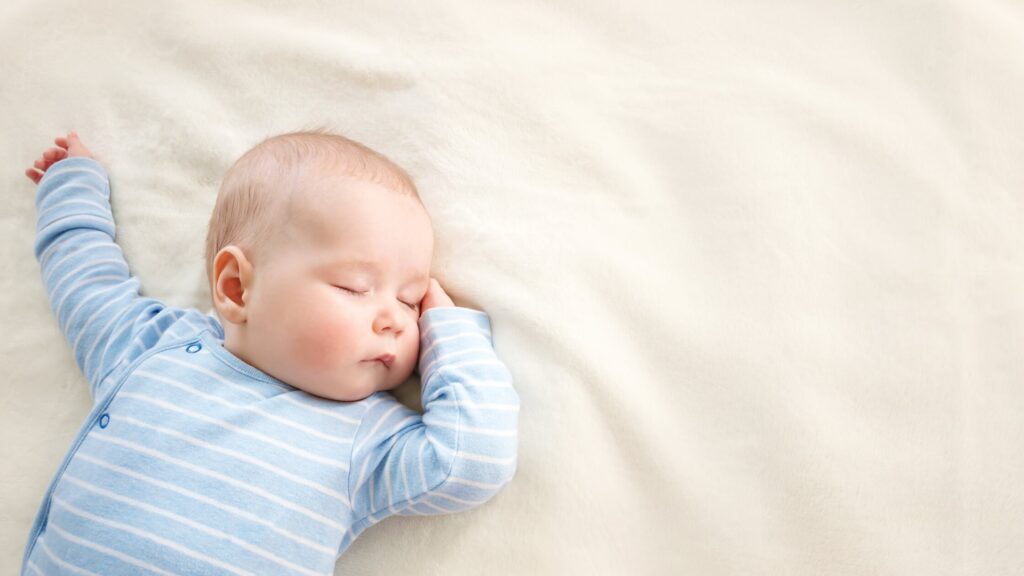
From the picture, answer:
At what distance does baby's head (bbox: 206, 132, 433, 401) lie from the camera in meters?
1.07

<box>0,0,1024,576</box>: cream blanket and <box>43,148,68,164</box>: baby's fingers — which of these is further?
<box>43,148,68,164</box>: baby's fingers

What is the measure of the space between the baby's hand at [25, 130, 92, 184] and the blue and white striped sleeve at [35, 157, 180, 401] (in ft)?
0.08

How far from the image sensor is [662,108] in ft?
4.09

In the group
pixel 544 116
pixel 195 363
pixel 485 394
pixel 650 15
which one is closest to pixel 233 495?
pixel 195 363

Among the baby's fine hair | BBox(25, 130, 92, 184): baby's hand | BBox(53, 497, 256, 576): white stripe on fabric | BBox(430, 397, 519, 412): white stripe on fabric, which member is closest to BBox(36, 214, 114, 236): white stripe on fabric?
BBox(25, 130, 92, 184): baby's hand

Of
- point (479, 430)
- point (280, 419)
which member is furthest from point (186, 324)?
point (479, 430)

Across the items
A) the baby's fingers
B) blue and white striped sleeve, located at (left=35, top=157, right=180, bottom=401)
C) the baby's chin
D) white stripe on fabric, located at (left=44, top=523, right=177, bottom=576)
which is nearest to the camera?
white stripe on fabric, located at (left=44, top=523, right=177, bottom=576)

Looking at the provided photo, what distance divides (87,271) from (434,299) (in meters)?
0.51

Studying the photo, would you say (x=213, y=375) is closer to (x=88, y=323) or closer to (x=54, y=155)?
(x=88, y=323)

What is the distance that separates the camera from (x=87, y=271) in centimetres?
125

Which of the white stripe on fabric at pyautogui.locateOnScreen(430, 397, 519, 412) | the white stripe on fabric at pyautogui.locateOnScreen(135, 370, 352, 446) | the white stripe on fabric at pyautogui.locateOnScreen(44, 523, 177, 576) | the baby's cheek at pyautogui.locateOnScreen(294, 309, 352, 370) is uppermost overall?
the baby's cheek at pyautogui.locateOnScreen(294, 309, 352, 370)

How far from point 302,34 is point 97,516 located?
0.76 metres

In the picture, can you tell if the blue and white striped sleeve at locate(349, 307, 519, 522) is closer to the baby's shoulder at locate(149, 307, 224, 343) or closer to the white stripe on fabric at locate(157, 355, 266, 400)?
the white stripe on fabric at locate(157, 355, 266, 400)

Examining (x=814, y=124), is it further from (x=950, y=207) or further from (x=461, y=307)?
(x=461, y=307)
